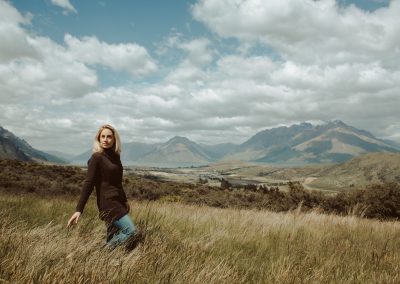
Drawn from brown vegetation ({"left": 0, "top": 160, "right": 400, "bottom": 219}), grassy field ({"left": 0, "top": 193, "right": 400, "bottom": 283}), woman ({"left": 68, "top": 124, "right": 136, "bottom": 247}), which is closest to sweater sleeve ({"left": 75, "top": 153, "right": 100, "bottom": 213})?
woman ({"left": 68, "top": 124, "right": 136, "bottom": 247})

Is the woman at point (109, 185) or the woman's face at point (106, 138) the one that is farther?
the woman's face at point (106, 138)

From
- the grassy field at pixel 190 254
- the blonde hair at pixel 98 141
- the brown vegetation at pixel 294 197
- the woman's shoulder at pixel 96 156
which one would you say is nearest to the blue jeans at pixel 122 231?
the grassy field at pixel 190 254

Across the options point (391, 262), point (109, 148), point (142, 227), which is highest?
point (109, 148)

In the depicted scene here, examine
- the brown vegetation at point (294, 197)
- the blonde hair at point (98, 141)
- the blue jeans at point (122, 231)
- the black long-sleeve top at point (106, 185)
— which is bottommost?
the brown vegetation at point (294, 197)

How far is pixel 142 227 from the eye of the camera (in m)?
5.84

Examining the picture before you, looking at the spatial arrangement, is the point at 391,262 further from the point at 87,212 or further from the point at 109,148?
the point at 87,212

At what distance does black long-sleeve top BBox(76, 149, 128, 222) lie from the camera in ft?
16.4

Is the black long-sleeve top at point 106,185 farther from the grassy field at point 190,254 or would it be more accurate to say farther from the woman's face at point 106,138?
the grassy field at point 190,254

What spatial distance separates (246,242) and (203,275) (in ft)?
8.63

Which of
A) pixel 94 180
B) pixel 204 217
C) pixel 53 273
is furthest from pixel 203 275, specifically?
pixel 204 217

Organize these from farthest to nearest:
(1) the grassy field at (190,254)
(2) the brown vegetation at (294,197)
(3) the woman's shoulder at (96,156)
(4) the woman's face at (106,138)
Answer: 1. (2) the brown vegetation at (294,197)
2. (4) the woman's face at (106,138)
3. (3) the woman's shoulder at (96,156)
4. (1) the grassy field at (190,254)

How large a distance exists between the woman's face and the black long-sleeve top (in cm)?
10

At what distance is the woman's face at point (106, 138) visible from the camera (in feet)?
Answer: 17.2

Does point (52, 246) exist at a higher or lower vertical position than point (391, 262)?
higher
